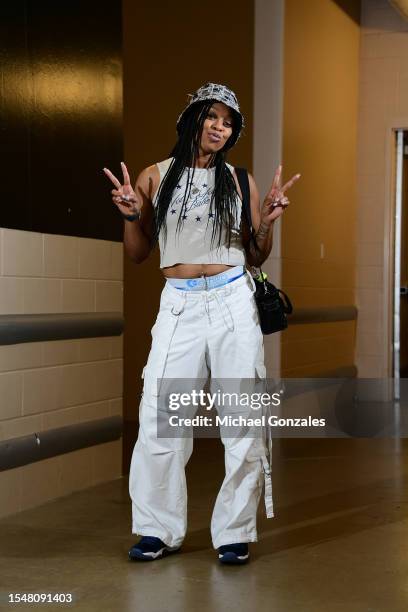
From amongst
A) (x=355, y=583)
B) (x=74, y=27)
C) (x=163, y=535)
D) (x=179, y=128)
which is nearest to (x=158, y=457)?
(x=163, y=535)

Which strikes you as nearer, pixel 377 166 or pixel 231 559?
pixel 231 559

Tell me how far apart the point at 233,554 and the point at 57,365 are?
140cm

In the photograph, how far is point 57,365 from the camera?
420 centimetres

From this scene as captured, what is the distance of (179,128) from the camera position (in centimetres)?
332

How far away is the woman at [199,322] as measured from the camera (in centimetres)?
317

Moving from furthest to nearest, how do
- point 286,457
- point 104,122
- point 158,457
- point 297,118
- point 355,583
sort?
1. point 297,118
2. point 286,457
3. point 104,122
4. point 158,457
5. point 355,583

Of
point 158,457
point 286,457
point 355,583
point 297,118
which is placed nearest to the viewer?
point 355,583

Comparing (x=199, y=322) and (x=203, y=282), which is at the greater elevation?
(x=203, y=282)

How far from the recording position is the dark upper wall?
3.85 metres

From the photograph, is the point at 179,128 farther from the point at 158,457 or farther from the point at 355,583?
the point at 355,583

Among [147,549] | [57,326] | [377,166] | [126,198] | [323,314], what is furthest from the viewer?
[377,166]

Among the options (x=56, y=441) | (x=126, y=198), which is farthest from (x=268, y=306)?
(x=56, y=441)

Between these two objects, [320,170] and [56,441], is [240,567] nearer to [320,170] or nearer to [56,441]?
[56,441]

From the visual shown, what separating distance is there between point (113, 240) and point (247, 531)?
1884mm
